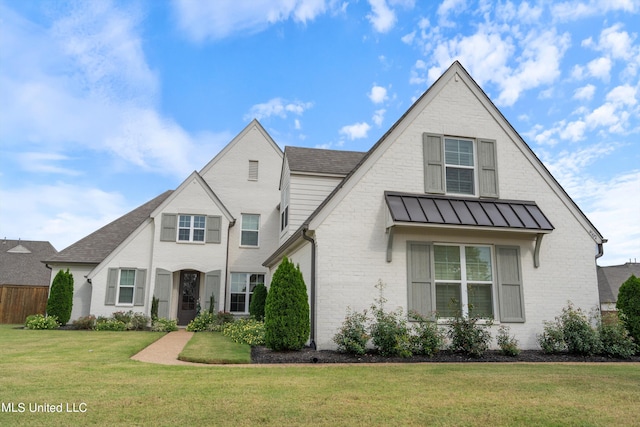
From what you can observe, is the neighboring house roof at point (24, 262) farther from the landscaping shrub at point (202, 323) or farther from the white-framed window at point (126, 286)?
the landscaping shrub at point (202, 323)

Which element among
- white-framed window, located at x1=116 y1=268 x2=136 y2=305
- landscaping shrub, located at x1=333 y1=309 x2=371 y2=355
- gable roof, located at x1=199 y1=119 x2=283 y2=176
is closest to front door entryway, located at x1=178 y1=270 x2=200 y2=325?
white-framed window, located at x1=116 y1=268 x2=136 y2=305

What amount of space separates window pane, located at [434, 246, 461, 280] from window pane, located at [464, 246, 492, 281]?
1.04ft

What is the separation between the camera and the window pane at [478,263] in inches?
455

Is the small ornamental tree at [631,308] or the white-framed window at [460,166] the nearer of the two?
the small ornamental tree at [631,308]

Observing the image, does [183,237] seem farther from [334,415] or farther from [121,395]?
[334,415]

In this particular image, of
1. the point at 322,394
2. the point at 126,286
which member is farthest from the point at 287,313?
the point at 126,286

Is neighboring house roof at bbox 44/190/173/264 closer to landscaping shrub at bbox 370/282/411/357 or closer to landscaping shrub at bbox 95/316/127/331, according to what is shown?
landscaping shrub at bbox 95/316/127/331

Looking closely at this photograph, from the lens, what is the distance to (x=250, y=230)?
75.9 ft

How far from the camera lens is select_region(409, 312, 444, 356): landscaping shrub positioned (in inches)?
396

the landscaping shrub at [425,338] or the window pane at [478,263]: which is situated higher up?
the window pane at [478,263]

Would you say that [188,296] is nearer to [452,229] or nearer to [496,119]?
[452,229]

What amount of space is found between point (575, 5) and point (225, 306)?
1849 cm

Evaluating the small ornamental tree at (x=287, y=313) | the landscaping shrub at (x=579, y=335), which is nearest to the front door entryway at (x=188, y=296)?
the small ornamental tree at (x=287, y=313)

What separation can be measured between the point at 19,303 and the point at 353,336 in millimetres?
21949
